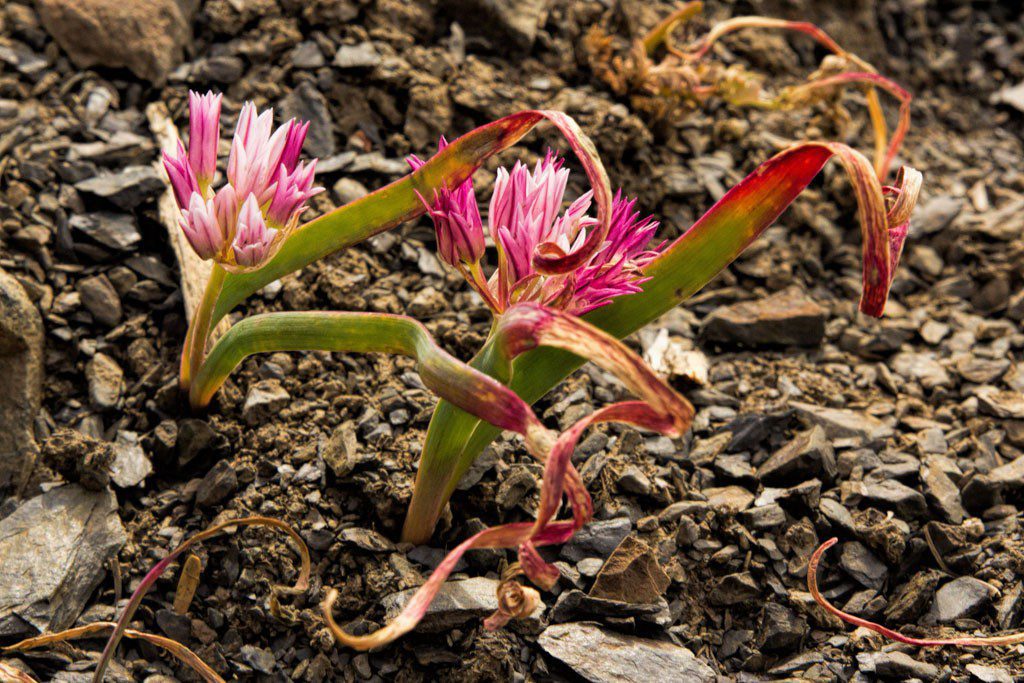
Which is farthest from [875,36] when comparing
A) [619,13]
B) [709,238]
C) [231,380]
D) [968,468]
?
[231,380]

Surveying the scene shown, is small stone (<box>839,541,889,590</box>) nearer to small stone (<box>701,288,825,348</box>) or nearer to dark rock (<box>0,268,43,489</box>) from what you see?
small stone (<box>701,288,825,348</box>)

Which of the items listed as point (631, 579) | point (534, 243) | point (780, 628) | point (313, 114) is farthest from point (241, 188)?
point (780, 628)

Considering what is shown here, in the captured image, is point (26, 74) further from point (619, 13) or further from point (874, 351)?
point (874, 351)

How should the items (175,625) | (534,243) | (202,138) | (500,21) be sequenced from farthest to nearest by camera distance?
(500,21)
(175,625)
(202,138)
(534,243)

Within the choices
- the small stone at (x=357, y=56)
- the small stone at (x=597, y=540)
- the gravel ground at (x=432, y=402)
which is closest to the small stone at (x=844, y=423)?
the gravel ground at (x=432, y=402)

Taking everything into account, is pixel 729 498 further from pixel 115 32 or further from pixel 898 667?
pixel 115 32

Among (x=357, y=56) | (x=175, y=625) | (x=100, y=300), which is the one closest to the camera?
(x=175, y=625)

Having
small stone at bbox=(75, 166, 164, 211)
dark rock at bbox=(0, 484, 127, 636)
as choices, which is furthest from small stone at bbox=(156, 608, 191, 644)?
small stone at bbox=(75, 166, 164, 211)
